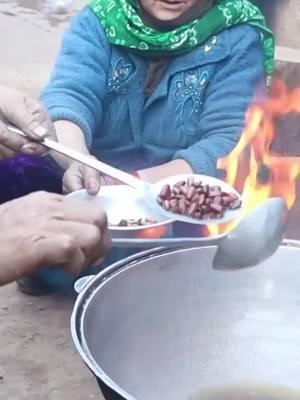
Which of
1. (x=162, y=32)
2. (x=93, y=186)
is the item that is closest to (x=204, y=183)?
(x=93, y=186)

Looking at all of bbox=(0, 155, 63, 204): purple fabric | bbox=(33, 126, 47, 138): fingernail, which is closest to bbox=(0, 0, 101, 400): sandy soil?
bbox=(0, 155, 63, 204): purple fabric

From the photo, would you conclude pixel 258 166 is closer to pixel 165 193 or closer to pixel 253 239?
pixel 165 193

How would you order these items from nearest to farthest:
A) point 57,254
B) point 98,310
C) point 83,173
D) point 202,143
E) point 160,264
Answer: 1. point 57,254
2. point 98,310
3. point 160,264
4. point 83,173
5. point 202,143

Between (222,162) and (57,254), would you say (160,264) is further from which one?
(222,162)

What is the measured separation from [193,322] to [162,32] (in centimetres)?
90

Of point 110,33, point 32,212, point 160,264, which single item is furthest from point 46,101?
point 32,212

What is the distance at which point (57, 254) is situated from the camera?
114 centimetres

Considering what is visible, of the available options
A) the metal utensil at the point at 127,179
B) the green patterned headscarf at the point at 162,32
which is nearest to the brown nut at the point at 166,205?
the metal utensil at the point at 127,179

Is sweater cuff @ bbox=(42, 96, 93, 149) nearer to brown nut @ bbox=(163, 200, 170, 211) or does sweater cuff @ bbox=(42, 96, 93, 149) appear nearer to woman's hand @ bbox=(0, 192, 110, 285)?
brown nut @ bbox=(163, 200, 170, 211)

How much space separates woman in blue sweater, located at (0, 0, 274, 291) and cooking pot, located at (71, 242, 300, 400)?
62 centimetres

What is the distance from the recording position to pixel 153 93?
2236 mm

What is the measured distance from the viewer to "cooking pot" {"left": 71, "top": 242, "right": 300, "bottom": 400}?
146cm

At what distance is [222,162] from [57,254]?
3.55 feet

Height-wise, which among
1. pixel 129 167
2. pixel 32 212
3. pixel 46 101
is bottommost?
pixel 129 167
